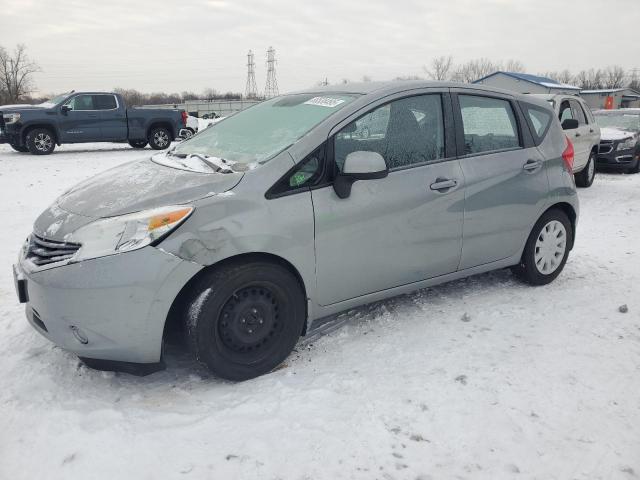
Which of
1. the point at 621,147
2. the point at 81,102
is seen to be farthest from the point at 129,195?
the point at 81,102

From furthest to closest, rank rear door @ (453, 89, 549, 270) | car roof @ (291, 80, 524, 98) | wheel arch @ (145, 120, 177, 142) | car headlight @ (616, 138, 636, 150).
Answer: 1. wheel arch @ (145, 120, 177, 142)
2. car headlight @ (616, 138, 636, 150)
3. rear door @ (453, 89, 549, 270)
4. car roof @ (291, 80, 524, 98)

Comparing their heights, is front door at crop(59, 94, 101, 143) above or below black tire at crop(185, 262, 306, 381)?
above

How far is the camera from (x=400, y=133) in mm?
3465

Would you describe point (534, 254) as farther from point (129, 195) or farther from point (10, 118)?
point (10, 118)

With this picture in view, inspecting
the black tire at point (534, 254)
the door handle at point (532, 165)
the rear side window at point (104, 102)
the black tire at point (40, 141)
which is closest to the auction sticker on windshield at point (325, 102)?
the door handle at point (532, 165)

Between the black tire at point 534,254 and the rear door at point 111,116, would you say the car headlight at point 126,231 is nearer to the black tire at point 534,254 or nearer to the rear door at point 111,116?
the black tire at point 534,254

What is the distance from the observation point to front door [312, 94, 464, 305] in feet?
10.1

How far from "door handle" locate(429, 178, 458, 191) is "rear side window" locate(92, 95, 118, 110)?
536 inches

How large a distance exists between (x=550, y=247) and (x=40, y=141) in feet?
44.5

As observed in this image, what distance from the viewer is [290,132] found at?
10.6 ft

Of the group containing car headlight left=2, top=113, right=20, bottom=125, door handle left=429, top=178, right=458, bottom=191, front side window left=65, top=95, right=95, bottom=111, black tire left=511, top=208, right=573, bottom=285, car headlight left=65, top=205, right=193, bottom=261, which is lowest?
black tire left=511, top=208, right=573, bottom=285

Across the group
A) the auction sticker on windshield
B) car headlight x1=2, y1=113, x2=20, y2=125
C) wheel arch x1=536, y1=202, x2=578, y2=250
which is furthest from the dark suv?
car headlight x1=2, y1=113, x2=20, y2=125

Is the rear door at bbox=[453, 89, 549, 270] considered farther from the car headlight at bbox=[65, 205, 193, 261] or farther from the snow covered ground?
the car headlight at bbox=[65, 205, 193, 261]

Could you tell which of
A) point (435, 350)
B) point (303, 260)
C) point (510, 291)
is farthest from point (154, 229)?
point (510, 291)
